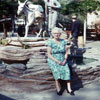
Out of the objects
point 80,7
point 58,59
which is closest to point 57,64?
point 58,59

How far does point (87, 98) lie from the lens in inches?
186

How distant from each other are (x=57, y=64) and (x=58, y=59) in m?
0.13

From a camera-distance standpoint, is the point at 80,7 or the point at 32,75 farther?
the point at 80,7

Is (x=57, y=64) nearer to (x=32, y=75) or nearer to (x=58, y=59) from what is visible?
(x=58, y=59)

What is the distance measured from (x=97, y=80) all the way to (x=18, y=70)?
2332mm

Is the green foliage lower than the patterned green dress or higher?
higher

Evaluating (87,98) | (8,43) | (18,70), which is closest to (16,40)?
(8,43)

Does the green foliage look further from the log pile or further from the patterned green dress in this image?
the patterned green dress

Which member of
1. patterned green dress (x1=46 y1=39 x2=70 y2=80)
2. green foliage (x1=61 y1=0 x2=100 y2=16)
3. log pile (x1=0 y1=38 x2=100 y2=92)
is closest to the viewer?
patterned green dress (x1=46 y1=39 x2=70 y2=80)

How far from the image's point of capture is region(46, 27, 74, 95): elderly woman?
480 centimetres

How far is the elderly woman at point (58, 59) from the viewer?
4801 millimetres

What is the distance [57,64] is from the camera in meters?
4.86

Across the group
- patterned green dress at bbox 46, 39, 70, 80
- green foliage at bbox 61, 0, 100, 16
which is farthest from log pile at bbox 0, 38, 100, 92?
green foliage at bbox 61, 0, 100, 16

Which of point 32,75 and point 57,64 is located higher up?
point 57,64
